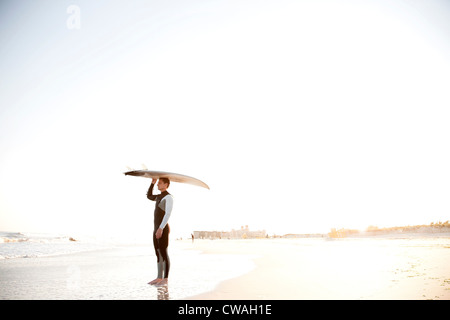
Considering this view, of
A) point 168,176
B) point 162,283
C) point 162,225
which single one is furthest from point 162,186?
point 162,283

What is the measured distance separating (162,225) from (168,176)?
118cm


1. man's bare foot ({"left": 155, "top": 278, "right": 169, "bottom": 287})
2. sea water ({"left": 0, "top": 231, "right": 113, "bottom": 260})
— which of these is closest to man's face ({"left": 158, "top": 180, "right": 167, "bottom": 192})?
man's bare foot ({"left": 155, "top": 278, "right": 169, "bottom": 287})

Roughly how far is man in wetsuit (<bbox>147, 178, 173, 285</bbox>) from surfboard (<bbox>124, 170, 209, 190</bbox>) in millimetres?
231

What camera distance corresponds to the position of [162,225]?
7.39 metres

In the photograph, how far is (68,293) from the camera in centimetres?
631

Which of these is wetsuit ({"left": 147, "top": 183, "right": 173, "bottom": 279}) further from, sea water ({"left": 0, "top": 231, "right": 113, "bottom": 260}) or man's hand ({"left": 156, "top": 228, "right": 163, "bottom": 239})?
sea water ({"left": 0, "top": 231, "right": 113, "bottom": 260})

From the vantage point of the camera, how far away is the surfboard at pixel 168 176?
7322mm

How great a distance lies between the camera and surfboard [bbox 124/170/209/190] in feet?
24.0

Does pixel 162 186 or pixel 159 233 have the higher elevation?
pixel 162 186

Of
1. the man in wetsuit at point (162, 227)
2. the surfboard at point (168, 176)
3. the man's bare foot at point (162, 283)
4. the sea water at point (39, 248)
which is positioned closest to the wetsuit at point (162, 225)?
the man in wetsuit at point (162, 227)

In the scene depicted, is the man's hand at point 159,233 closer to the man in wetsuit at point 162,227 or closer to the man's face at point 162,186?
the man in wetsuit at point 162,227

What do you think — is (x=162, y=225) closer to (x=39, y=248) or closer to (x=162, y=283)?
(x=162, y=283)
